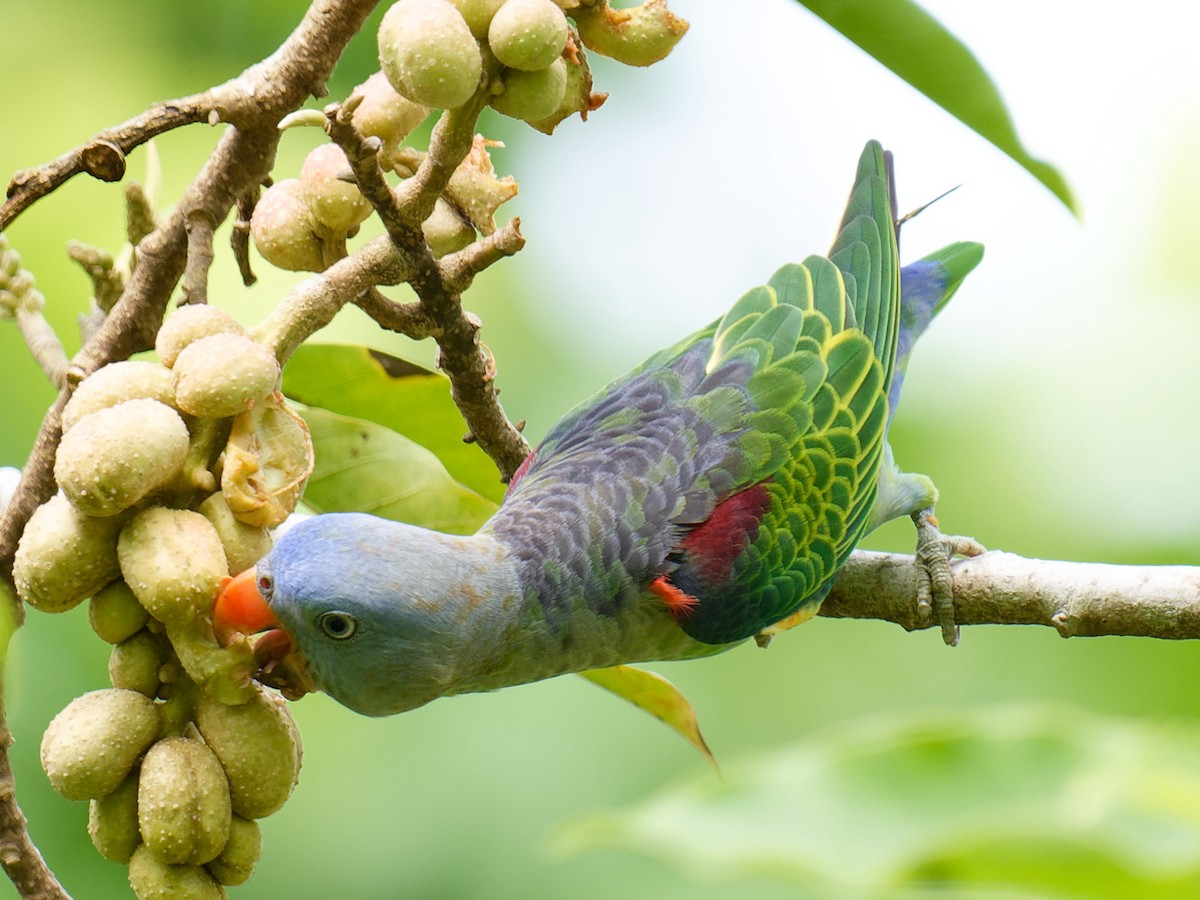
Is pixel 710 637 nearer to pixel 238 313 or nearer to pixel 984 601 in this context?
pixel 984 601

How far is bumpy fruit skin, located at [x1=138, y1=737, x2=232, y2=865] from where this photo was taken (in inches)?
42.6

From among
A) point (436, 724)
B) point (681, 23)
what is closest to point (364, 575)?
point (681, 23)

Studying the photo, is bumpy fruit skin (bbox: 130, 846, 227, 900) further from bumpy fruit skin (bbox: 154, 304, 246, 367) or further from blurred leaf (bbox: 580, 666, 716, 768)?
blurred leaf (bbox: 580, 666, 716, 768)

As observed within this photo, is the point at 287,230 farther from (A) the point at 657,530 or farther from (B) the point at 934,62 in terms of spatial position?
(A) the point at 657,530

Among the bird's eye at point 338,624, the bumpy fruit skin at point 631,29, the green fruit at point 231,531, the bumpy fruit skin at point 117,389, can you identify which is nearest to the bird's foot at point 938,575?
the bird's eye at point 338,624

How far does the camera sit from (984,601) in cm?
192

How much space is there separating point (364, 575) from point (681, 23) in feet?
2.30

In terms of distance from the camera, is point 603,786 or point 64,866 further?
point 603,786

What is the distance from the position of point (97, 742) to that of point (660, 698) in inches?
33.5

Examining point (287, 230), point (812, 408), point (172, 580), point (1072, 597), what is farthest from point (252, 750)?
point (812, 408)

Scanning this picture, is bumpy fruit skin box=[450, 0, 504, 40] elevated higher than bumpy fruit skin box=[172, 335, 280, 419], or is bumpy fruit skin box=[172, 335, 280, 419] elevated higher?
bumpy fruit skin box=[450, 0, 504, 40]

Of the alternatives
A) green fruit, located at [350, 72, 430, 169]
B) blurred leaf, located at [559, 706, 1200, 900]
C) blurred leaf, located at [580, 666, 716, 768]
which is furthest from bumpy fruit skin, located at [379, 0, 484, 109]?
blurred leaf, located at [580, 666, 716, 768]

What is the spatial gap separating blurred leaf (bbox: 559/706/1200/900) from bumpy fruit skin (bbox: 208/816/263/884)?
2.08 feet

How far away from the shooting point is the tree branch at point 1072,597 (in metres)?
1.72
